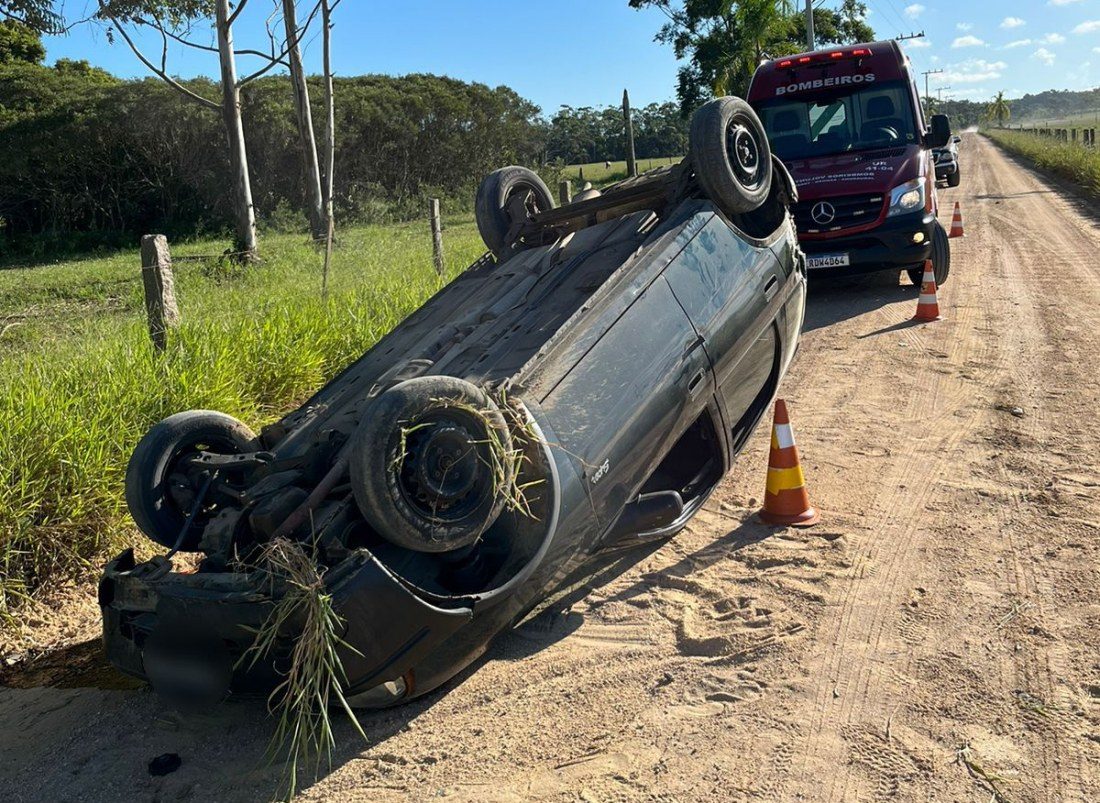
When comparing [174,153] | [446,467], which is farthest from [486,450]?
[174,153]

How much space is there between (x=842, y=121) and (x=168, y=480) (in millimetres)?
8771

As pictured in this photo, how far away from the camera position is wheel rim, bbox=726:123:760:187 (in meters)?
4.97

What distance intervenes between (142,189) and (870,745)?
98.8 ft

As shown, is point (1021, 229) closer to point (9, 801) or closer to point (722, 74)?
point (9, 801)

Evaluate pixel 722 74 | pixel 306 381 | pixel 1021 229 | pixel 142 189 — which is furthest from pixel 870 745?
pixel 722 74

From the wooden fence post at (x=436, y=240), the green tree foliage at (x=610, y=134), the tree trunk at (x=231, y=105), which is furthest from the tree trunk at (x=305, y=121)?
the green tree foliage at (x=610, y=134)

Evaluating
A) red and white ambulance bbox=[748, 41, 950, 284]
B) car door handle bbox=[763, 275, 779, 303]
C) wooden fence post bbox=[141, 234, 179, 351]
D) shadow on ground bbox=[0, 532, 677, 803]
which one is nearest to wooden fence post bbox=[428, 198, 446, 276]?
red and white ambulance bbox=[748, 41, 950, 284]

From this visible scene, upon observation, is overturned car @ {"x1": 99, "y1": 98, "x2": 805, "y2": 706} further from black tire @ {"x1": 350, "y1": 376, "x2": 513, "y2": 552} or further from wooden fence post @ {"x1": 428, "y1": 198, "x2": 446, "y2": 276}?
wooden fence post @ {"x1": 428, "y1": 198, "x2": 446, "y2": 276}

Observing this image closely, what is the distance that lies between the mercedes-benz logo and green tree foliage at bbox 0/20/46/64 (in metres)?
28.4

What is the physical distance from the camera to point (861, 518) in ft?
15.0

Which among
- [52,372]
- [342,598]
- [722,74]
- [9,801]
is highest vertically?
[722,74]

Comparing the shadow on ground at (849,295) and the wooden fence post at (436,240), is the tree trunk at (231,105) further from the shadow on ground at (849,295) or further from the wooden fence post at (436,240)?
the shadow on ground at (849,295)

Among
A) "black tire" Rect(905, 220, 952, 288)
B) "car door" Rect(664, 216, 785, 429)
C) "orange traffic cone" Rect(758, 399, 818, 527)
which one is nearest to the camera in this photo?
"car door" Rect(664, 216, 785, 429)

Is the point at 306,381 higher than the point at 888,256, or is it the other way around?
the point at 888,256
